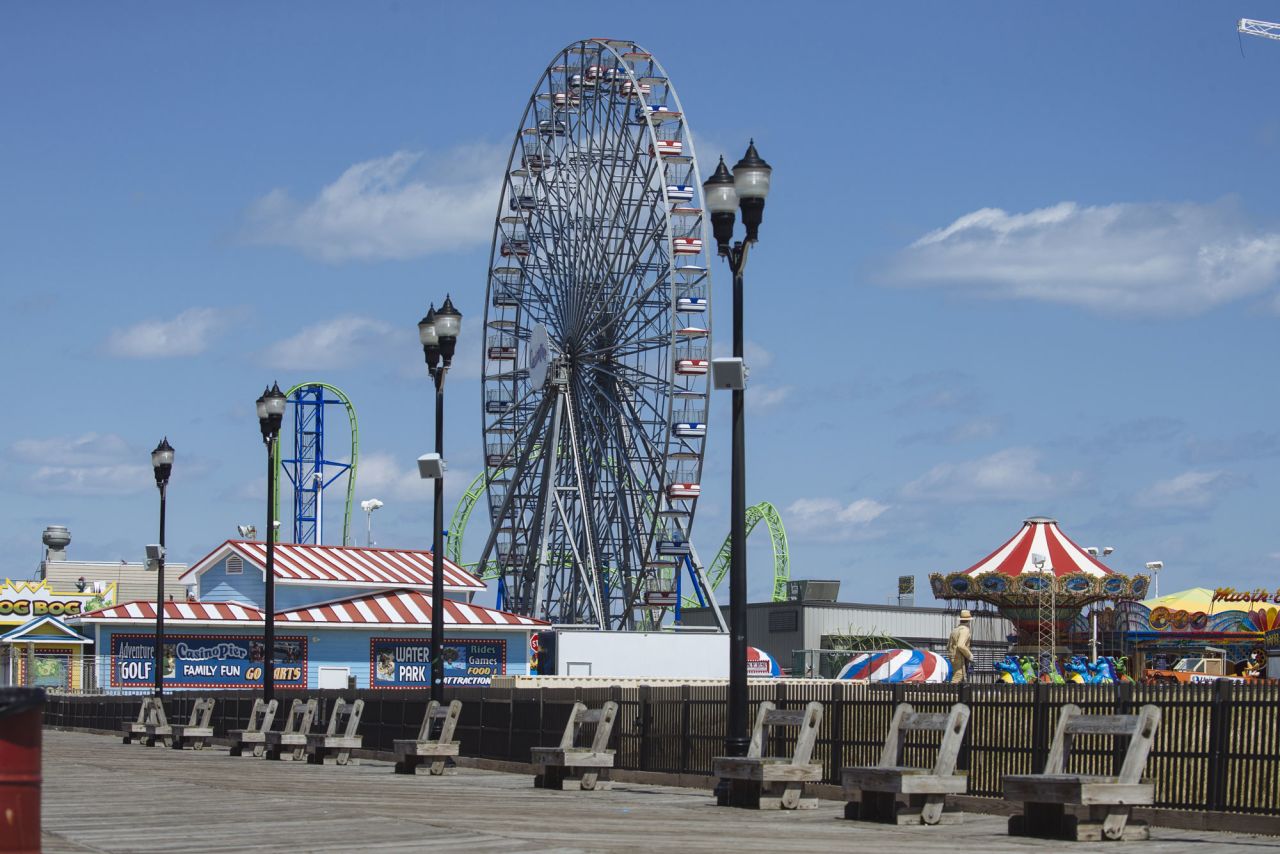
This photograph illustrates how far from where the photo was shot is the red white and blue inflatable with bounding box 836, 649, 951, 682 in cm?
6278

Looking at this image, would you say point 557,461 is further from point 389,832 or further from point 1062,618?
point 389,832

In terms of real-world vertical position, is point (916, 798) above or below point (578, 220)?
below

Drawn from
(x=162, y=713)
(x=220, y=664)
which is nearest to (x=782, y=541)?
(x=220, y=664)

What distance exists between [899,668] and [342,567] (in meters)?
19.9

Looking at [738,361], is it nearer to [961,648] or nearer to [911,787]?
[911,787]

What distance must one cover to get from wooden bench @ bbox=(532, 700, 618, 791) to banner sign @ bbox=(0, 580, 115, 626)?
204 ft

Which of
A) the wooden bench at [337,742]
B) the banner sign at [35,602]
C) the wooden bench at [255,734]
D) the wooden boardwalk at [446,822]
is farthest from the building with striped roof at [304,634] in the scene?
the wooden boardwalk at [446,822]

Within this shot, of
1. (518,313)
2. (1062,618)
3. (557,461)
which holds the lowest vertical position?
(1062,618)

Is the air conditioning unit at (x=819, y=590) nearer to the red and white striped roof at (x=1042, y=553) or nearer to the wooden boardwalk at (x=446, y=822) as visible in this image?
the red and white striped roof at (x=1042, y=553)

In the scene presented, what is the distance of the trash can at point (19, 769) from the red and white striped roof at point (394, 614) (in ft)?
145

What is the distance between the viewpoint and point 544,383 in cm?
6016

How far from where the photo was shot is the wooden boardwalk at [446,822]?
12203mm

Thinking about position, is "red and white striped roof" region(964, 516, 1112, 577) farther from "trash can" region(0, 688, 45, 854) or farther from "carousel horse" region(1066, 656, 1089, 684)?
"trash can" region(0, 688, 45, 854)

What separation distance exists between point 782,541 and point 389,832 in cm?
10595
